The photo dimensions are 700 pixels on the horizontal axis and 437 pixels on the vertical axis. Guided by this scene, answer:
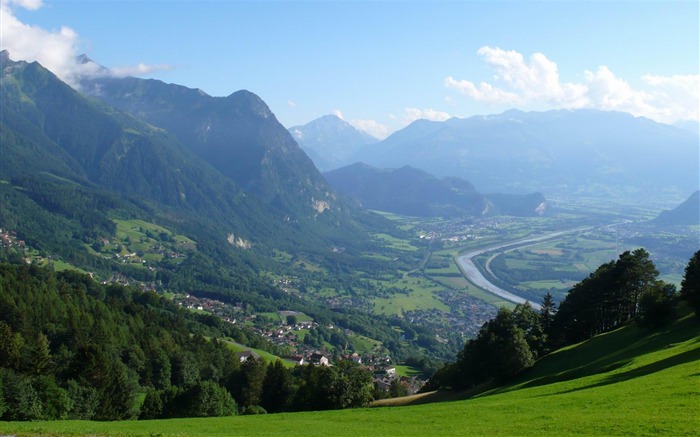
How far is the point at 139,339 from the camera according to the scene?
79.0 meters

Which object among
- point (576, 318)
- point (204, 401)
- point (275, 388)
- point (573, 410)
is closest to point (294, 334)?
point (275, 388)

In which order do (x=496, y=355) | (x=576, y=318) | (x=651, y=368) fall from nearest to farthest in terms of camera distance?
(x=651, y=368) → (x=496, y=355) → (x=576, y=318)

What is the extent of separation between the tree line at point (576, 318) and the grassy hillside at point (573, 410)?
7.51ft

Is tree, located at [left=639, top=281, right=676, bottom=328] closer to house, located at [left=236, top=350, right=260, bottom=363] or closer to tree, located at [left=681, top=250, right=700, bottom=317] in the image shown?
tree, located at [left=681, top=250, right=700, bottom=317]

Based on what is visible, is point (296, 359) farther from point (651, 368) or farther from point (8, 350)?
point (651, 368)

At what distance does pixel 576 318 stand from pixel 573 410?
128ft

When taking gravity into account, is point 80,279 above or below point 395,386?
above

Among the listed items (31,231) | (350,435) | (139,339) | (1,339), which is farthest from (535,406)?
(31,231)

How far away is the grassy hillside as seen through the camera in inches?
835

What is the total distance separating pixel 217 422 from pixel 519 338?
2560cm

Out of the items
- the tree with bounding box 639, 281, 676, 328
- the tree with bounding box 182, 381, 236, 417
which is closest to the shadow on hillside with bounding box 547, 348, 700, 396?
the tree with bounding box 639, 281, 676, 328

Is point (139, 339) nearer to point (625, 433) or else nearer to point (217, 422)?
point (217, 422)

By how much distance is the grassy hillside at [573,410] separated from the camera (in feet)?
69.6

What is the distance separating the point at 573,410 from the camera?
950 inches
